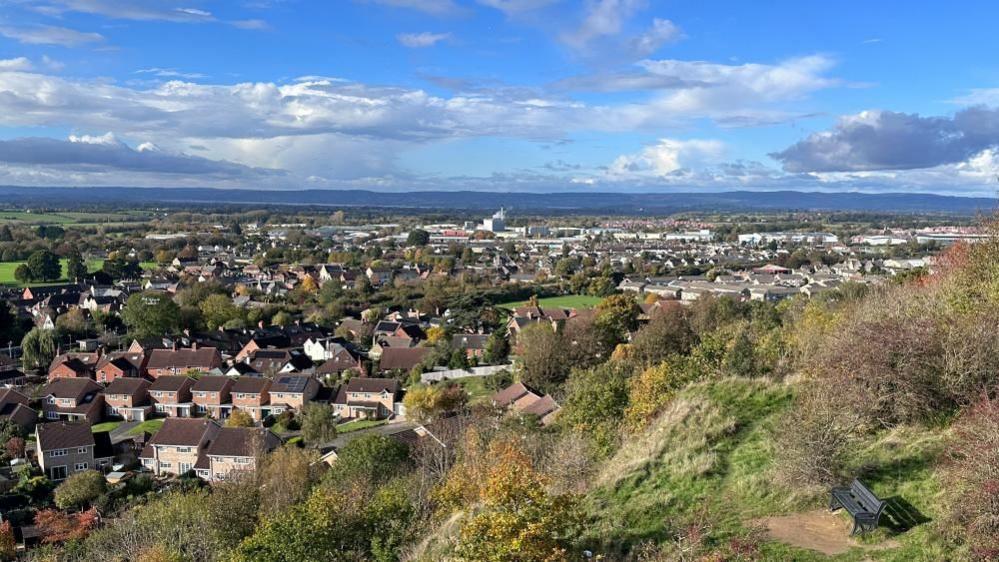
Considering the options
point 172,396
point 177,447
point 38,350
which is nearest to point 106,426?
point 172,396

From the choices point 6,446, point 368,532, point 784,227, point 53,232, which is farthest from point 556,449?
point 784,227

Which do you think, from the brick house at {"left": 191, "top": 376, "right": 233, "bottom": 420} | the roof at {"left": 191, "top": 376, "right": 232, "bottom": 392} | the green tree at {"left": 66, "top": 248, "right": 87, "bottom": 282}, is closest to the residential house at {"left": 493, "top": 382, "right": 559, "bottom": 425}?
the brick house at {"left": 191, "top": 376, "right": 233, "bottom": 420}

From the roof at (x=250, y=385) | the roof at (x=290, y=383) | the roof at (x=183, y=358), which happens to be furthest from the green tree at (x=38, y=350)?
the roof at (x=290, y=383)

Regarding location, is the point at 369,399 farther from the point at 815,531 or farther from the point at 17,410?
the point at 815,531

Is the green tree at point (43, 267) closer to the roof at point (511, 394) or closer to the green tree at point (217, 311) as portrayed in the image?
the green tree at point (217, 311)

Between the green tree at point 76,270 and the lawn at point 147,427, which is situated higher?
the green tree at point 76,270

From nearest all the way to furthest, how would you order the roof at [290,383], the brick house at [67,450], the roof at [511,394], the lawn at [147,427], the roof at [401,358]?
the brick house at [67,450], the roof at [511,394], the lawn at [147,427], the roof at [290,383], the roof at [401,358]
